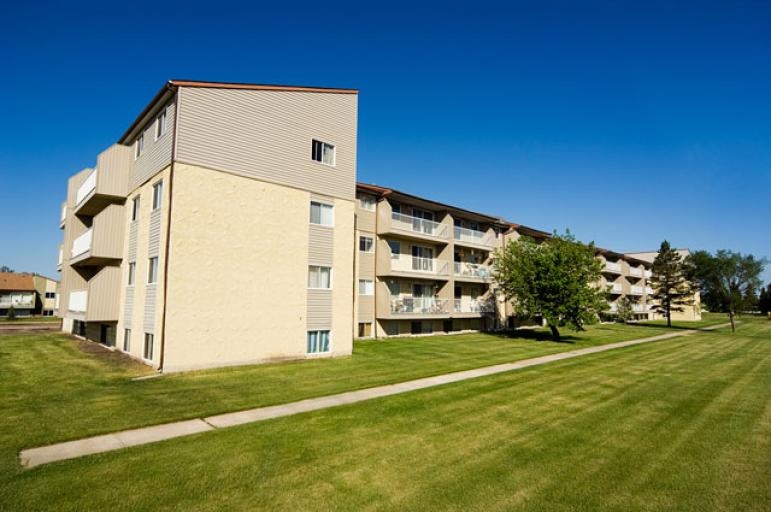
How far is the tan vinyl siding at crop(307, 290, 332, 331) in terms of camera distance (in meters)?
19.6

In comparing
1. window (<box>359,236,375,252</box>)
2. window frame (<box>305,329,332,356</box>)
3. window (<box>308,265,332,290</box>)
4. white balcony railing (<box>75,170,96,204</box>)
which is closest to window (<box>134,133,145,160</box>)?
white balcony railing (<box>75,170,96,204</box>)

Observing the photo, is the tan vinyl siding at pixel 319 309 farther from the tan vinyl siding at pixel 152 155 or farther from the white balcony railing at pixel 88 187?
the white balcony railing at pixel 88 187

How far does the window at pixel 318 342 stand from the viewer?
1969cm

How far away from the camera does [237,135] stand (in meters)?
17.6

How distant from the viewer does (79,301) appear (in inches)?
846

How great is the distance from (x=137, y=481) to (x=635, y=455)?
8821mm

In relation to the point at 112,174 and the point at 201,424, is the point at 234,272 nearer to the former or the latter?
the point at 201,424

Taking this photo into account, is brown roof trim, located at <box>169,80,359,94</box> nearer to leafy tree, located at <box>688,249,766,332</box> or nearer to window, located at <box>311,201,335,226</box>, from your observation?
window, located at <box>311,201,335,226</box>

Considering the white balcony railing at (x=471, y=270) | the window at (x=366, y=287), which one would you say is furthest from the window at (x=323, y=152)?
the white balcony railing at (x=471, y=270)

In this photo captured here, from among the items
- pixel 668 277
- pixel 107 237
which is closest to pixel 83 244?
pixel 107 237

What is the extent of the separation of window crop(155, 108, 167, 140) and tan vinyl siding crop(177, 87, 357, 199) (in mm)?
1838

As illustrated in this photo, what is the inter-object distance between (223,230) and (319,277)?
5.18 m

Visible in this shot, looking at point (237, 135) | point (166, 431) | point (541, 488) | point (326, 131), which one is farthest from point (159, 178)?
point (541, 488)

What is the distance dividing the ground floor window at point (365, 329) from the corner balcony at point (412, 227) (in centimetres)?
632
